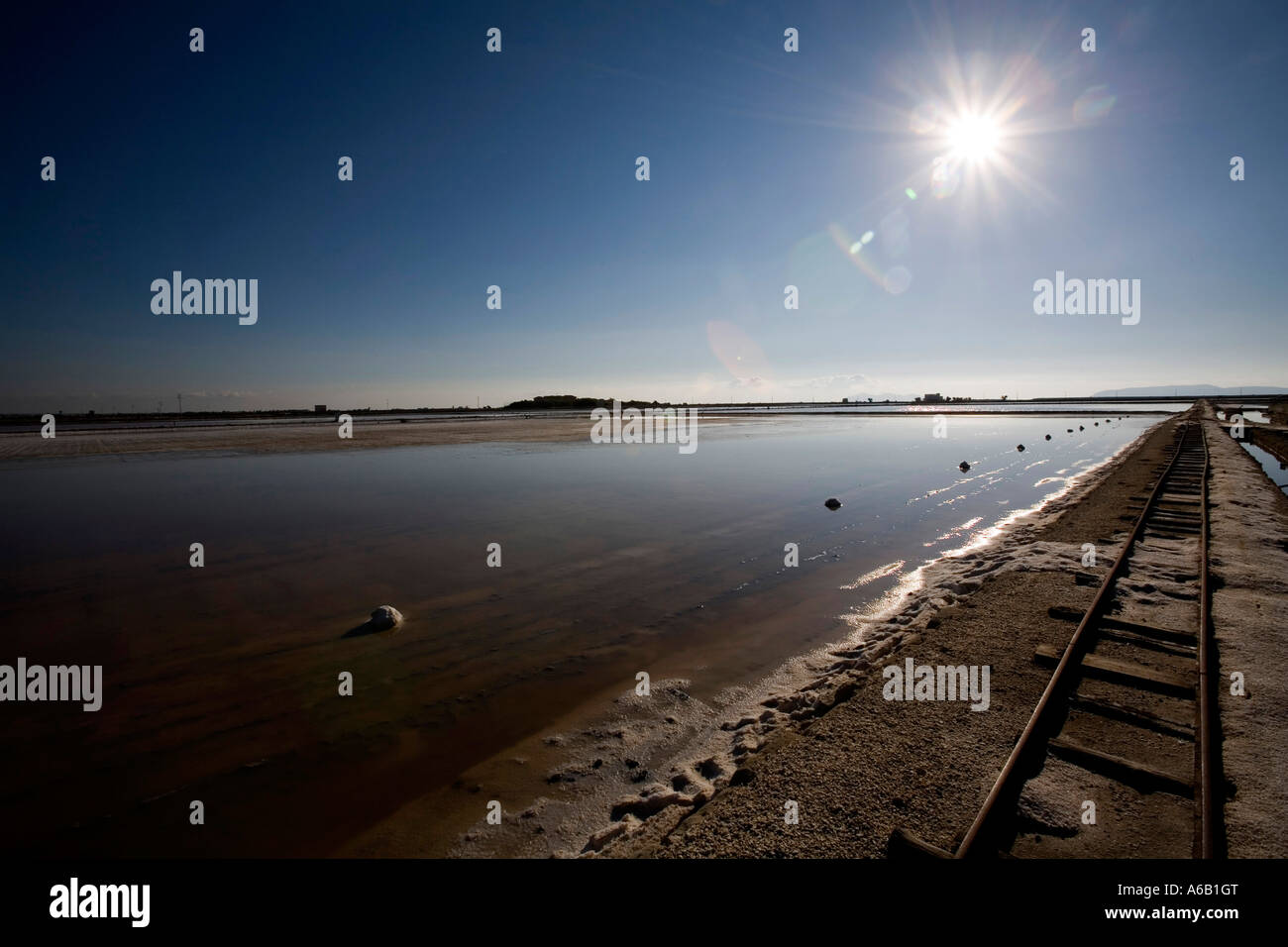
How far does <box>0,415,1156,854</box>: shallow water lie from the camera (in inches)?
197

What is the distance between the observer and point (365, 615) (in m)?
8.62

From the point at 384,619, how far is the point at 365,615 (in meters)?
0.78

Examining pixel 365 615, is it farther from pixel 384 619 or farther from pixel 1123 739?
pixel 1123 739

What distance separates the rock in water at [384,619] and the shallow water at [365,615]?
33 centimetres

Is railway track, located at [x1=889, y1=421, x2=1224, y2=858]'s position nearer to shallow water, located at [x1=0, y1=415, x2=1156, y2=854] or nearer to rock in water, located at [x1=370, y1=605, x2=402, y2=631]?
shallow water, located at [x1=0, y1=415, x2=1156, y2=854]

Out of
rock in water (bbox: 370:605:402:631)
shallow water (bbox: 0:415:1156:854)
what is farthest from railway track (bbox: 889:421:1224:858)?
rock in water (bbox: 370:605:402:631)

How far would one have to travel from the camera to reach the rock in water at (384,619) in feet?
26.6

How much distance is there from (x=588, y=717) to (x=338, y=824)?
8.30 feet

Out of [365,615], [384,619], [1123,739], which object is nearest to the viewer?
[1123,739]

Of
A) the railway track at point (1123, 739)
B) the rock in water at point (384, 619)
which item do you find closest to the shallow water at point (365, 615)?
the rock in water at point (384, 619)

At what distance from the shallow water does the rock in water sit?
1.09 feet

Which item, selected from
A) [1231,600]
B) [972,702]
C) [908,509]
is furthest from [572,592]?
[908,509]

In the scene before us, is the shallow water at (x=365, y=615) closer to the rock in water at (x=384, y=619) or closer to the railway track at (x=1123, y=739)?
the rock in water at (x=384, y=619)

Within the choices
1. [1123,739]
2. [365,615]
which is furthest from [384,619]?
[1123,739]
